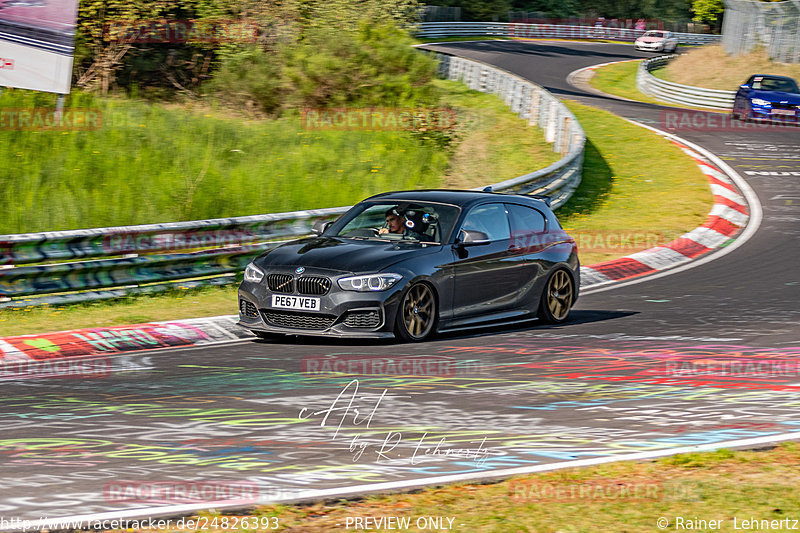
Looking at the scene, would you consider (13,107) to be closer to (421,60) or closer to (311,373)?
(421,60)

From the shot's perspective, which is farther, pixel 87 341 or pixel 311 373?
pixel 87 341

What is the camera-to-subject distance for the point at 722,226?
62.0 feet

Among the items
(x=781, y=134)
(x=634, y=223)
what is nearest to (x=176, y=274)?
(x=634, y=223)

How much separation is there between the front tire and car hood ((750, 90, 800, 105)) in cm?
2572

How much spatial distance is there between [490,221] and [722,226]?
8.83 meters

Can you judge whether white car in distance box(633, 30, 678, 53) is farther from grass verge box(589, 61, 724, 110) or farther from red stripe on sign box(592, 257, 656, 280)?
red stripe on sign box(592, 257, 656, 280)

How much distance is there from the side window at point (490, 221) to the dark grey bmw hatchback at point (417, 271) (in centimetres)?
1

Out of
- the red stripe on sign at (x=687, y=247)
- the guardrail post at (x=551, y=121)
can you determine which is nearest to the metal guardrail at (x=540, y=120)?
the guardrail post at (x=551, y=121)

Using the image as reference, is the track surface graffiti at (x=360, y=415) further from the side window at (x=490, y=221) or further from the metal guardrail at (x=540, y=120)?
the metal guardrail at (x=540, y=120)

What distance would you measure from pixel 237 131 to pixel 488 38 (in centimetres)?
5505

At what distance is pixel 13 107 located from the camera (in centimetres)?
2239

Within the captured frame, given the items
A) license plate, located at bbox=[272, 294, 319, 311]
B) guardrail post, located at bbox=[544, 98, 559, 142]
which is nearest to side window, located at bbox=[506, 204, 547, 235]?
license plate, located at bbox=[272, 294, 319, 311]

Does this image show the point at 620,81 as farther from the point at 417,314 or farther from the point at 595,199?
the point at 417,314

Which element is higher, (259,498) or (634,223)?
(259,498)
